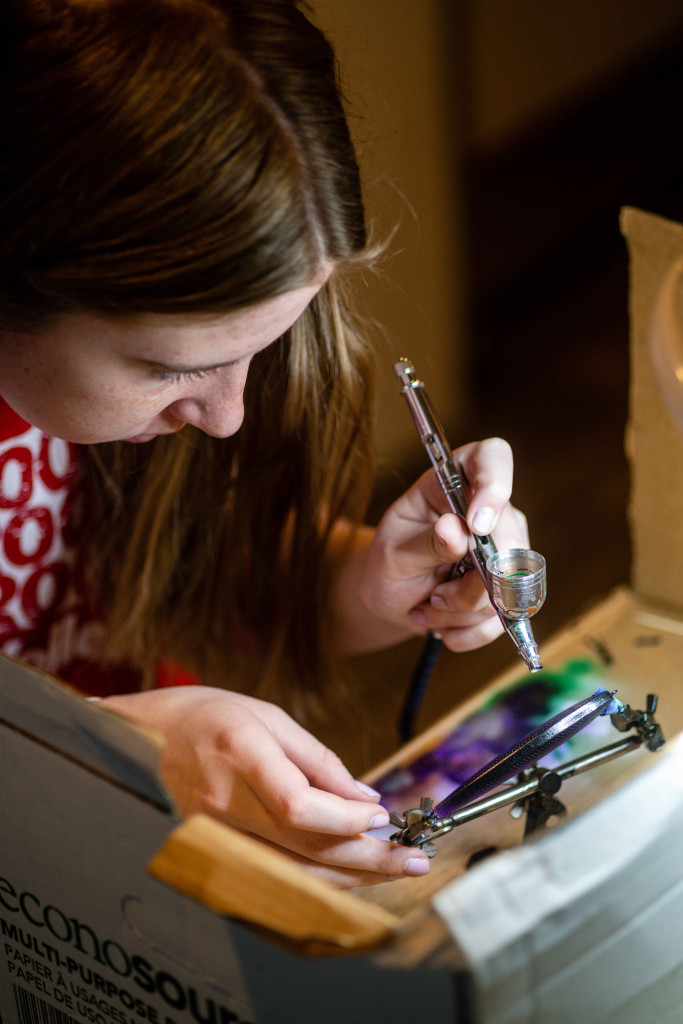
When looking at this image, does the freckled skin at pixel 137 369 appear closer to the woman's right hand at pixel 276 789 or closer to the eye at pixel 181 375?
the eye at pixel 181 375

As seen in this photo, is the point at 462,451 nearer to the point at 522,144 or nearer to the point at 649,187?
the point at 522,144

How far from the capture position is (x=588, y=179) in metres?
2.57

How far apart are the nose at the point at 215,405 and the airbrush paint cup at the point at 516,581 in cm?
17

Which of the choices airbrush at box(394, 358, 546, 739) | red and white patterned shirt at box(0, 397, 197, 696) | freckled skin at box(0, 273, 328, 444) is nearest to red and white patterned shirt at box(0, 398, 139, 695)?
red and white patterned shirt at box(0, 397, 197, 696)

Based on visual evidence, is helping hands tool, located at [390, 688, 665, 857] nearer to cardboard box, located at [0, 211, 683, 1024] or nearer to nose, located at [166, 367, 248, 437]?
A: cardboard box, located at [0, 211, 683, 1024]

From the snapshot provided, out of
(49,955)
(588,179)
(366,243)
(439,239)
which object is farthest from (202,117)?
(588,179)

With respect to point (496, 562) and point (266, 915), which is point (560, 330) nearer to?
point (496, 562)

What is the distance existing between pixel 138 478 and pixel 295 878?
560 millimetres

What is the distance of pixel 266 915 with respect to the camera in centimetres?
33

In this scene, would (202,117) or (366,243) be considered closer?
(202,117)

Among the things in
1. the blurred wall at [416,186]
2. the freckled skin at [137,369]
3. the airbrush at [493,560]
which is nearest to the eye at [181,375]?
the freckled skin at [137,369]

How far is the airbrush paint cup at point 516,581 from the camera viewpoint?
22.0 inches

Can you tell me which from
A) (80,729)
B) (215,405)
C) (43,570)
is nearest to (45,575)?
(43,570)

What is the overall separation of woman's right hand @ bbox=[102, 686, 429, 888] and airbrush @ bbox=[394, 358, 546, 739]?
0.41ft
